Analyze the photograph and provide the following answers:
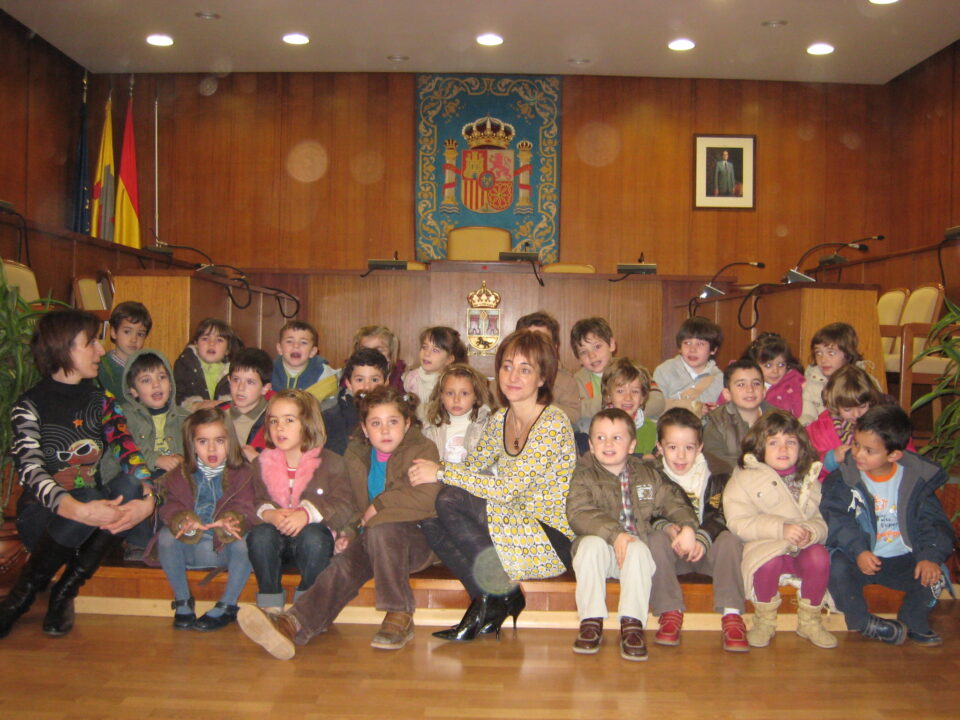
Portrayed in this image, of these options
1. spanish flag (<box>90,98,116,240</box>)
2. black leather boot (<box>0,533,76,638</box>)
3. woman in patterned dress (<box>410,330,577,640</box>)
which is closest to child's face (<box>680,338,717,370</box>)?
woman in patterned dress (<box>410,330,577,640</box>)

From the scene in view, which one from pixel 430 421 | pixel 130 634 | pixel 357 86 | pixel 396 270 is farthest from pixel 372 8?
pixel 130 634

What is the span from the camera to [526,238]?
7918 millimetres

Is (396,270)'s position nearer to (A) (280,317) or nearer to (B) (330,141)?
(A) (280,317)

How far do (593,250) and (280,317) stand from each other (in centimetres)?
338

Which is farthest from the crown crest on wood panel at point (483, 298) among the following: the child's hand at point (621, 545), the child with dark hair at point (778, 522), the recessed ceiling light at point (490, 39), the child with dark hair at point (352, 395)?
the child's hand at point (621, 545)

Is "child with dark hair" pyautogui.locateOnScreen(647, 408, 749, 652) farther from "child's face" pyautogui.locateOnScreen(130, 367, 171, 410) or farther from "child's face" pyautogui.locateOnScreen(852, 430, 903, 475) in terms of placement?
"child's face" pyautogui.locateOnScreen(130, 367, 171, 410)

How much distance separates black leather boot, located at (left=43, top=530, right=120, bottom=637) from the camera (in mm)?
2623

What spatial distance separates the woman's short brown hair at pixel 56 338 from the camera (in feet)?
9.25

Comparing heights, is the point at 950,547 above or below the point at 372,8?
below

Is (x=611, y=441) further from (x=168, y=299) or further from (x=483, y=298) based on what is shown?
(x=483, y=298)

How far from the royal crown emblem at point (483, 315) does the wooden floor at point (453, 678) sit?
2.98 meters

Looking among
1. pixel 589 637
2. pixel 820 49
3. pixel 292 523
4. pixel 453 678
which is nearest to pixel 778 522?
pixel 589 637

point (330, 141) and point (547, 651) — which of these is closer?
point (547, 651)

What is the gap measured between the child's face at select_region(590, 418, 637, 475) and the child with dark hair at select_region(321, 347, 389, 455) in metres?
0.97
